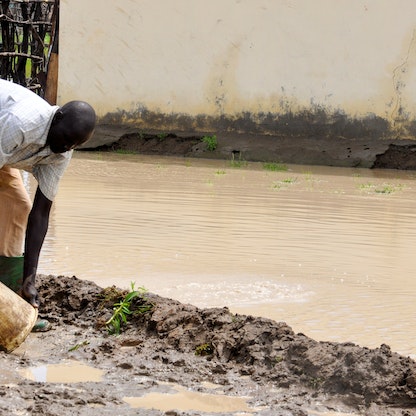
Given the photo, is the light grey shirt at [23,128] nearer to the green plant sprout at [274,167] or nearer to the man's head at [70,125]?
the man's head at [70,125]

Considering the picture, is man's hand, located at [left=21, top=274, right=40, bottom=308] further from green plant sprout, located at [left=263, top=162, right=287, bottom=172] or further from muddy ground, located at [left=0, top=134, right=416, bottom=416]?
green plant sprout, located at [left=263, top=162, right=287, bottom=172]

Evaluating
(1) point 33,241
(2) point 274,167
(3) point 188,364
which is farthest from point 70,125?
(2) point 274,167

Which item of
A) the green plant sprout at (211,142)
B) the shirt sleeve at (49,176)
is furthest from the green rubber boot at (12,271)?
the green plant sprout at (211,142)

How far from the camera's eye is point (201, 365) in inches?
144

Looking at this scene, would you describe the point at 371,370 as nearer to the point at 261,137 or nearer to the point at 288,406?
the point at 288,406

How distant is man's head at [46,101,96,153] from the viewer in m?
3.84

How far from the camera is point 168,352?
12.5ft

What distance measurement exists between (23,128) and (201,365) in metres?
1.20

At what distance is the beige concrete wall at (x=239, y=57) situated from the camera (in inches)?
485

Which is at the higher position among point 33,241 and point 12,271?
point 33,241

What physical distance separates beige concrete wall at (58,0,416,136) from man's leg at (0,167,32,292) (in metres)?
8.60

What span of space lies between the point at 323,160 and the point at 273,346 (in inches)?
356

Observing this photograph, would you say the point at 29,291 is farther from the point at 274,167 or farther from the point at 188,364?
the point at 274,167

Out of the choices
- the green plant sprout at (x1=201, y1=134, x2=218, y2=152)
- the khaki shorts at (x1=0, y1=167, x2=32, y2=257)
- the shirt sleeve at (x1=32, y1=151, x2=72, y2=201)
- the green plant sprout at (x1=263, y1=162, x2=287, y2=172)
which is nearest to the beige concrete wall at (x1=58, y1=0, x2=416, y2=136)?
the green plant sprout at (x1=201, y1=134, x2=218, y2=152)
